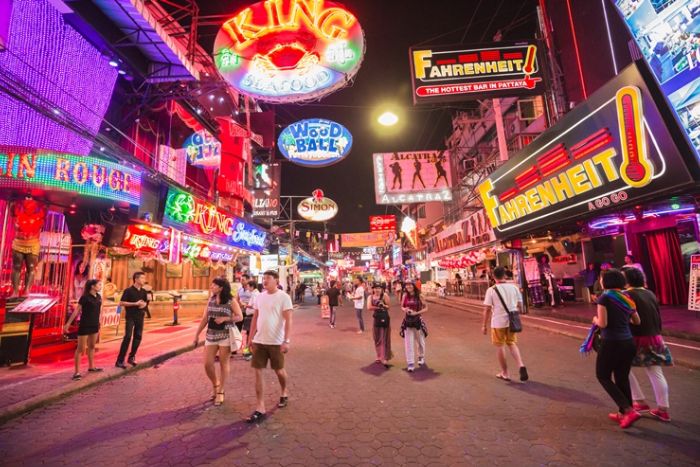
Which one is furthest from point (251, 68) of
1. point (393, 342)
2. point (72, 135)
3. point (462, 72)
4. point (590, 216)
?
point (590, 216)

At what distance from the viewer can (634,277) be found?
4.32m

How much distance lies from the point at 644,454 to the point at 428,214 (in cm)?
3449

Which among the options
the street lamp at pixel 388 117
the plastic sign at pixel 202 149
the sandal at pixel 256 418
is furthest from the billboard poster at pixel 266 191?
the sandal at pixel 256 418

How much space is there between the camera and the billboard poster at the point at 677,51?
6367 millimetres

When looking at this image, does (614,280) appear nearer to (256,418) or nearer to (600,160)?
(256,418)

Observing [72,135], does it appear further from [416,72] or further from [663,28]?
[663,28]

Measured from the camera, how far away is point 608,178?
8672 millimetres

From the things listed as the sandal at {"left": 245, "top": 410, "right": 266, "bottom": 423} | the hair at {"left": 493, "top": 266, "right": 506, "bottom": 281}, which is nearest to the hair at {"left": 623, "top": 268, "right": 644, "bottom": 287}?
the hair at {"left": 493, "top": 266, "right": 506, "bottom": 281}

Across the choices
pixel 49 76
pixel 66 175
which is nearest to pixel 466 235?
pixel 66 175

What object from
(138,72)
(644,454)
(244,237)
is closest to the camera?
(644,454)

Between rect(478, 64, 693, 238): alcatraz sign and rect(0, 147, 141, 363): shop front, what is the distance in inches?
460

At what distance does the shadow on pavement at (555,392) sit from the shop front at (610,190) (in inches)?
205

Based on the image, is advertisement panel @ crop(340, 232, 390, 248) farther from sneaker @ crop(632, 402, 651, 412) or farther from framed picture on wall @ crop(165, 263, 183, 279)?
sneaker @ crop(632, 402, 651, 412)

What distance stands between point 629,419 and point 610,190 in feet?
22.7
